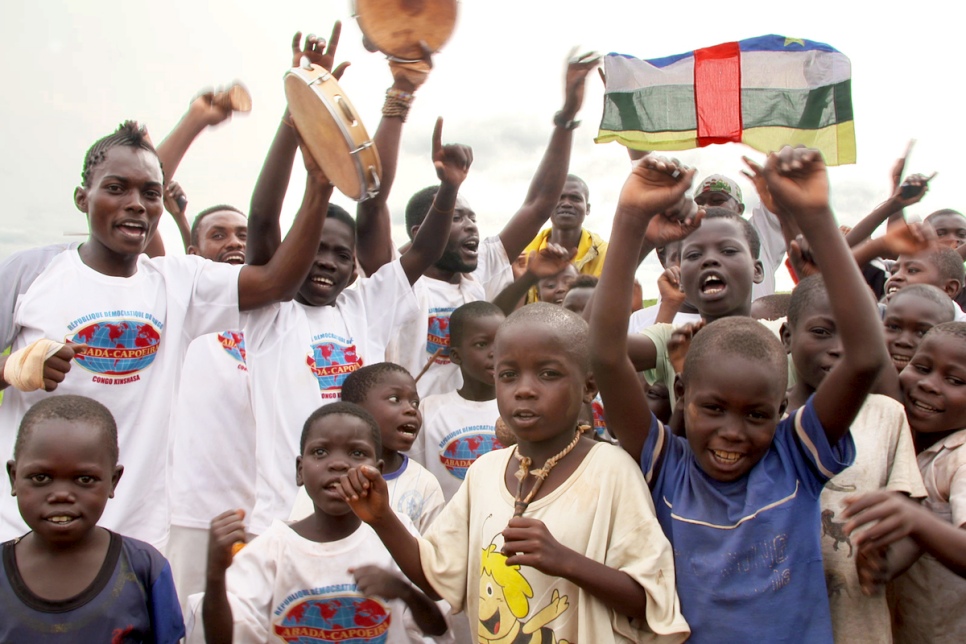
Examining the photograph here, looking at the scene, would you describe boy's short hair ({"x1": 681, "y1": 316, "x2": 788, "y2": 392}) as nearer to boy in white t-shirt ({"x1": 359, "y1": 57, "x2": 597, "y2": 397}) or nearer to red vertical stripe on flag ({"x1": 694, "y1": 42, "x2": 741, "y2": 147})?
boy in white t-shirt ({"x1": 359, "y1": 57, "x2": 597, "y2": 397})

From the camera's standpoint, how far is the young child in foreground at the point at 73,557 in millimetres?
2236

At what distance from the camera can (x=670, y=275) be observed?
3.81 m

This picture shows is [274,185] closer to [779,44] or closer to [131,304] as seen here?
[131,304]

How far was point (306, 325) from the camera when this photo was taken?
11.6 ft

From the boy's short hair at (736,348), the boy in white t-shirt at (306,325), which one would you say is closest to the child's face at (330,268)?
the boy in white t-shirt at (306,325)

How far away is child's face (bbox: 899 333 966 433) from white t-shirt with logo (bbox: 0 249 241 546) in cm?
265

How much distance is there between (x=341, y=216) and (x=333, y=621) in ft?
6.36

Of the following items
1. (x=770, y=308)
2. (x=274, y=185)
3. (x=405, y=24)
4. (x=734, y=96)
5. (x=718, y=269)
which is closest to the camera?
(x=718, y=269)

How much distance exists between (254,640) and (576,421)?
47.2 inches

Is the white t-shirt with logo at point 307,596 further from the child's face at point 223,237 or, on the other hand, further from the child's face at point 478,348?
the child's face at point 223,237

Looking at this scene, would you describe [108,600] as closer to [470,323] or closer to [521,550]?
[521,550]

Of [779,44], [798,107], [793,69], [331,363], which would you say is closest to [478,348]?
[331,363]

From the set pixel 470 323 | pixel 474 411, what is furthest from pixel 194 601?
pixel 470 323

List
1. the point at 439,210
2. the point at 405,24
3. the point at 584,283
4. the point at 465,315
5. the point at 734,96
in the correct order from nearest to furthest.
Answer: the point at 405,24 → the point at 439,210 → the point at 465,315 → the point at 584,283 → the point at 734,96
